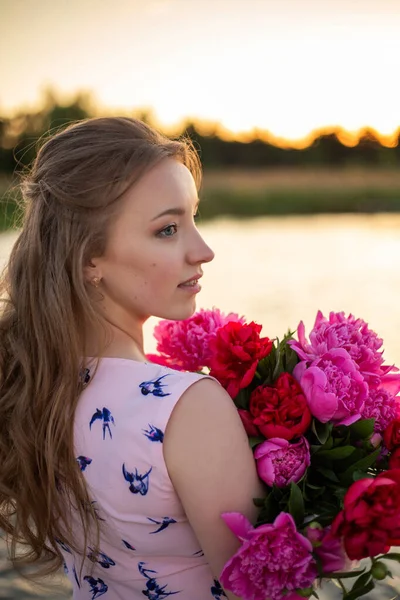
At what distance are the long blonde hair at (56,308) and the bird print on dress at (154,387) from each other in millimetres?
194

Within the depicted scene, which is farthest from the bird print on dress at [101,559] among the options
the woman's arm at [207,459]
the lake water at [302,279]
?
the lake water at [302,279]

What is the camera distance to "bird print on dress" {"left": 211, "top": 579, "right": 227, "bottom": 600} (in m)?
1.76

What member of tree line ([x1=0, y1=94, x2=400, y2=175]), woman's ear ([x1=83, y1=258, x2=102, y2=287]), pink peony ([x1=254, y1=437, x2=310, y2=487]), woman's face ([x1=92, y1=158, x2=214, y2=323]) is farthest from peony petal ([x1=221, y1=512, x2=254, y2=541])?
tree line ([x1=0, y1=94, x2=400, y2=175])

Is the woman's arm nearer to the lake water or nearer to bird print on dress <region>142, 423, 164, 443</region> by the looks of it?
bird print on dress <region>142, 423, 164, 443</region>

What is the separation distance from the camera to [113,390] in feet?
5.31

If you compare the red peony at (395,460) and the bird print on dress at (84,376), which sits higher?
the bird print on dress at (84,376)

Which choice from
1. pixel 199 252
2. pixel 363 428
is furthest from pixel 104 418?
pixel 363 428

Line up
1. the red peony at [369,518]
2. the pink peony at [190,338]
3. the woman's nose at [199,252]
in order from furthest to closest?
the pink peony at [190,338]
the woman's nose at [199,252]
the red peony at [369,518]

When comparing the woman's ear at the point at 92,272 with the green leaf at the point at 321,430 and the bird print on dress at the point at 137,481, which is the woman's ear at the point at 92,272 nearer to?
the bird print on dress at the point at 137,481

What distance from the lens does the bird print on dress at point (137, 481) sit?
61.2 inches

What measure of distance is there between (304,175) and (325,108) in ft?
Result: 13.5

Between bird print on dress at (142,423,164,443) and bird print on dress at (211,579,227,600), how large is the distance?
1.52 ft

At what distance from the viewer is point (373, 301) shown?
1214 cm

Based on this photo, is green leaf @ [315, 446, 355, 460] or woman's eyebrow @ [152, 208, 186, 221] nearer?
green leaf @ [315, 446, 355, 460]
